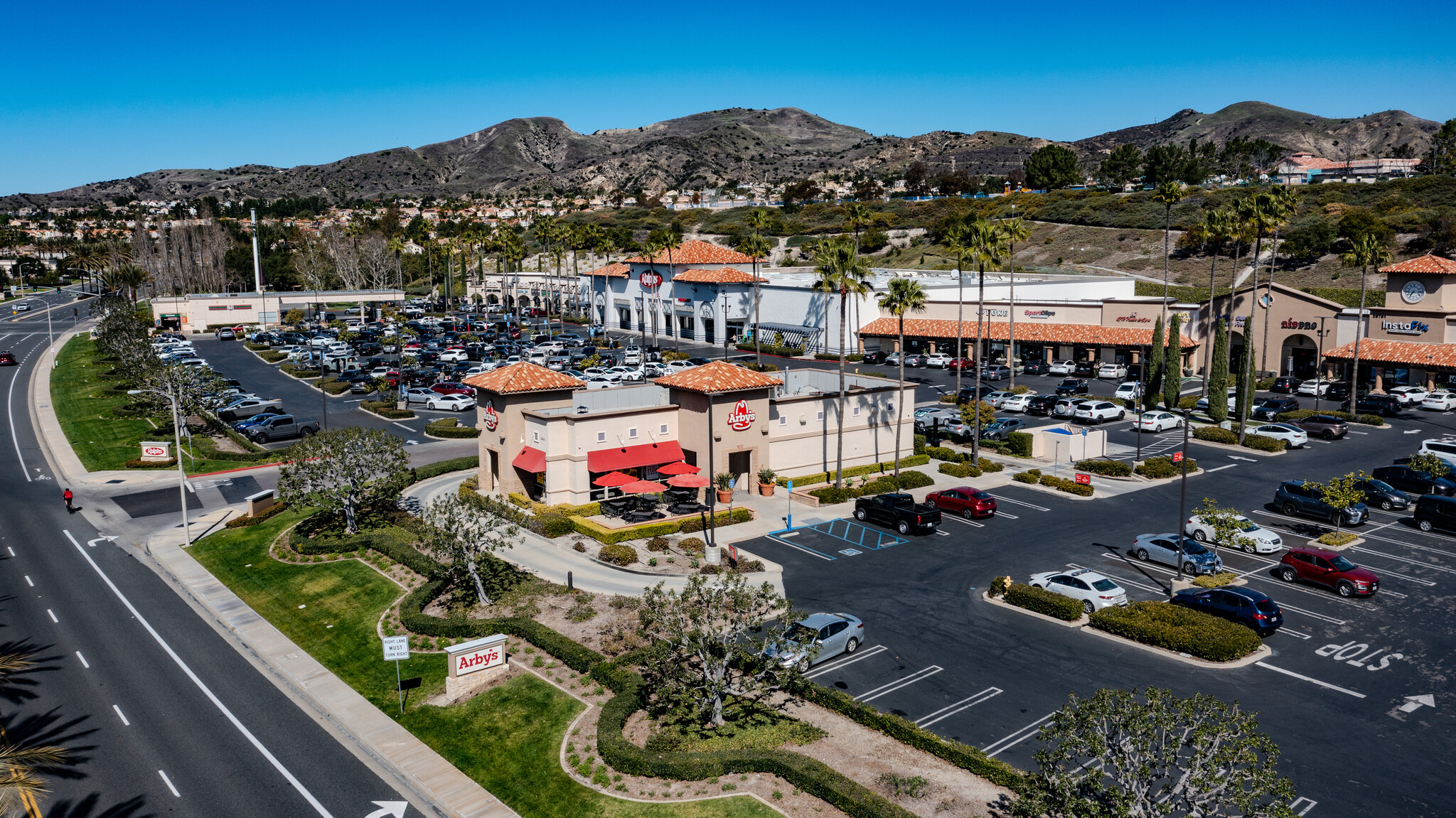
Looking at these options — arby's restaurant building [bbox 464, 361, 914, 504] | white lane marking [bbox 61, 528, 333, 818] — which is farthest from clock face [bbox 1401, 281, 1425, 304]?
white lane marking [bbox 61, 528, 333, 818]

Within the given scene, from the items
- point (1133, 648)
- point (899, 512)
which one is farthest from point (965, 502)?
point (1133, 648)

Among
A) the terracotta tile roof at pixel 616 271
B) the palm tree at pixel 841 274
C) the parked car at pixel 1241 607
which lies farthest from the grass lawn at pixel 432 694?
the terracotta tile roof at pixel 616 271

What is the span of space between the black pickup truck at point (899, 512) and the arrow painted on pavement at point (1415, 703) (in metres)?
20.9

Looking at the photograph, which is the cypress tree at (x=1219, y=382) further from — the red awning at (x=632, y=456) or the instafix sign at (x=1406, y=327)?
the red awning at (x=632, y=456)

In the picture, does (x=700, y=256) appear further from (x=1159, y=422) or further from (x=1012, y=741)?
(x=1012, y=741)

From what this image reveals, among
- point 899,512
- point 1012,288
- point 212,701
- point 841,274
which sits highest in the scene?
point 841,274

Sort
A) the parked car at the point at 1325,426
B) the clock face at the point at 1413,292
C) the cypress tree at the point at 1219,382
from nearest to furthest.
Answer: the parked car at the point at 1325,426 < the cypress tree at the point at 1219,382 < the clock face at the point at 1413,292

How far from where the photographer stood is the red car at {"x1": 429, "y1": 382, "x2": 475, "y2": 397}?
3243 inches

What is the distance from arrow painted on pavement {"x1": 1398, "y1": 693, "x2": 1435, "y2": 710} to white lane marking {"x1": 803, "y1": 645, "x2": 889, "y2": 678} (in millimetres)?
15383

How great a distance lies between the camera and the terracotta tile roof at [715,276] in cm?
11462

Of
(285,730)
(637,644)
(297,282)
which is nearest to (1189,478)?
(637,644)

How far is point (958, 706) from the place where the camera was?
28.3 m

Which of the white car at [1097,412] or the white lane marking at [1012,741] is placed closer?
the white lane marking at [1012,741]

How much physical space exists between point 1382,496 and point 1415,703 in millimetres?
25711
